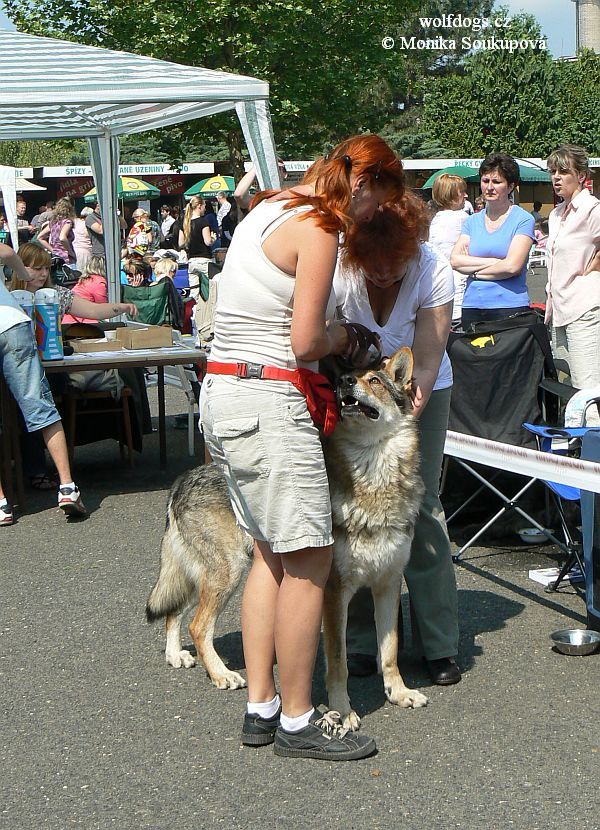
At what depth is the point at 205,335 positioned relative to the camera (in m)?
7.96

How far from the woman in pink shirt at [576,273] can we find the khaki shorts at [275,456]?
3.74m

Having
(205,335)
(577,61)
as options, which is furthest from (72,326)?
(577,61)

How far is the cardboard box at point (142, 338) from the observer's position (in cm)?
768

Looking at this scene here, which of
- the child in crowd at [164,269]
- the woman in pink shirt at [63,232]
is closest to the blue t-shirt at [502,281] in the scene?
the child in crowd at [164,269]

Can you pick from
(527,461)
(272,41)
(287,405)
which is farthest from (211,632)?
(272,41)

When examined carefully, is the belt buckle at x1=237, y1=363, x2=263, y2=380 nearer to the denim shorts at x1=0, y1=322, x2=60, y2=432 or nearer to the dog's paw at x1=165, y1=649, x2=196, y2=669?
the dog's paw at x1=165, y1=649, x2=196, y2=669

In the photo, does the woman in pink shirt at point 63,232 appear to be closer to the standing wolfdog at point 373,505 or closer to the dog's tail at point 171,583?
the dog's tail at point 171,583

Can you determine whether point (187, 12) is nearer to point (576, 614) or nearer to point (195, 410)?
point (195, 410)

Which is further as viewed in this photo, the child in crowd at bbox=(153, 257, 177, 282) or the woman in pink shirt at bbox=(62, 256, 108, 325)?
the child in crowd at bbox=(153, 257, 177, 282)

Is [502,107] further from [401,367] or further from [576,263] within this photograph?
[401,367]

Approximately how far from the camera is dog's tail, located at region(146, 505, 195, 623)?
4.20 meters

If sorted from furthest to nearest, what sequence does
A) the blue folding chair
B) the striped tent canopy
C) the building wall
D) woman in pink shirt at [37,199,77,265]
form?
the building wall → woman in pink shirt at [37,199,77,265] → the striped tent canopy → the blue folding chair

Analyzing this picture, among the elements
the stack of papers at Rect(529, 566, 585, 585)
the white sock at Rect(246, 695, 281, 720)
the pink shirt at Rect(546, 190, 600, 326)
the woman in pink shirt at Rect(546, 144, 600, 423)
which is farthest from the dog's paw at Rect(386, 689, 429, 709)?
the pink shirt at Rect(546, 190, 600, 326)

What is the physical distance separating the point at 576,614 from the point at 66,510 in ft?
11.1
